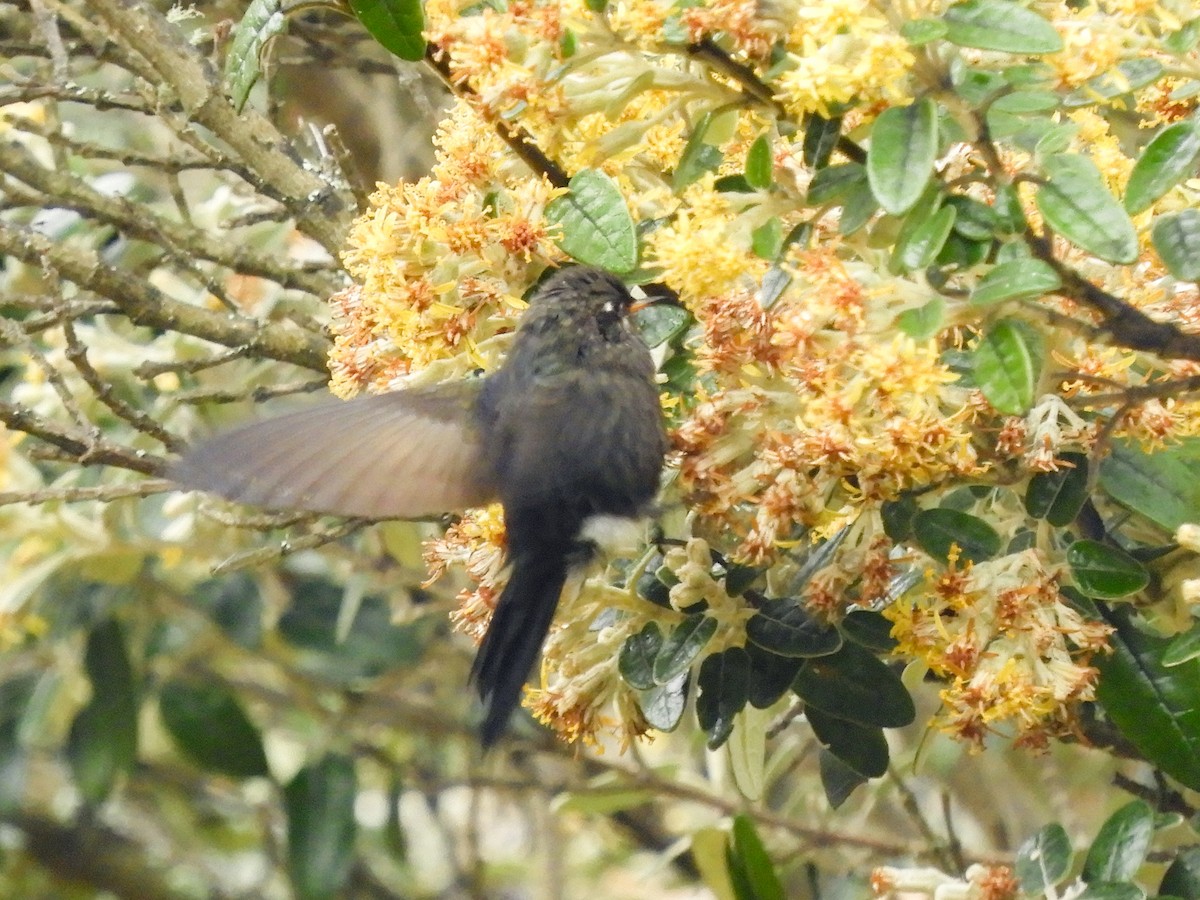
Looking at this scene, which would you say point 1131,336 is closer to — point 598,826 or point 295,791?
point 295,791

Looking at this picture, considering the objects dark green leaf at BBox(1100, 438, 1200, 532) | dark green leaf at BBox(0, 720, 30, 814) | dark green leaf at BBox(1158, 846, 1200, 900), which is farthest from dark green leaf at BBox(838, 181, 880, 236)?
dark green leaf at BBox(0, 720, 30, 814)

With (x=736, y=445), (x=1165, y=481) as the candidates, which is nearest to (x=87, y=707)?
(x=736, y=445)

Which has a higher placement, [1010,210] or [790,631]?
[1010,210]

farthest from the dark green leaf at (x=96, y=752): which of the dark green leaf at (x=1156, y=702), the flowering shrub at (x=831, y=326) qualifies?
the dark green leaf at (x=1156, y=702)

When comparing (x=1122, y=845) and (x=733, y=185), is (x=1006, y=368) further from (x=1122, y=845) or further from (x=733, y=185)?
(x=1122, y=845)

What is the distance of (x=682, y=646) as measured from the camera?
1218 mm

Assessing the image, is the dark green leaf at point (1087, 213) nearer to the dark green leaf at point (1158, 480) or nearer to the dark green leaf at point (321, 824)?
the dark green leaf at point (1158, 480)

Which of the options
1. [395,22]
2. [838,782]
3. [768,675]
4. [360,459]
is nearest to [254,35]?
[395,22]

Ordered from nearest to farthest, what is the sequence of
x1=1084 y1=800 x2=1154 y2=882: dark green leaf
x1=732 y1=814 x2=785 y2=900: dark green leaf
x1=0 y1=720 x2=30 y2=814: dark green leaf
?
x1=1084 y1=800 x2=1154 y2=882: dark green leaf, x1=732 y1=814 x2=785 y2=900: dark green leaf, x1=0 y1=720 x2=30 y2=814: dark green leaf

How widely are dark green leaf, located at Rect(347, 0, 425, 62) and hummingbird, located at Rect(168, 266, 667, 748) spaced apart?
26 centimetres

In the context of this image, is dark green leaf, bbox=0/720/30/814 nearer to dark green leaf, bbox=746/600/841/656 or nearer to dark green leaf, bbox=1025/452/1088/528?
dark green leaf, bbox=746/600/841/656

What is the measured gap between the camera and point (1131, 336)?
Result: 1016mm

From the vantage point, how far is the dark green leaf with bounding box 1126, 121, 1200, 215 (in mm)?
1048

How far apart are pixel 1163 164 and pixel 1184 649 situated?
0.37m
